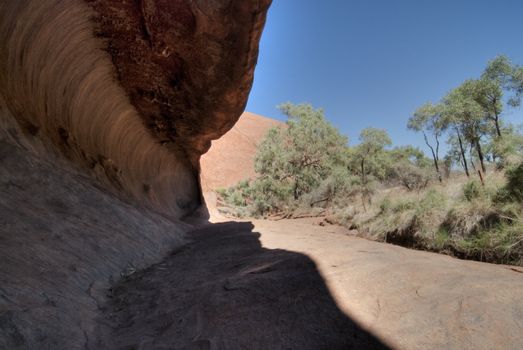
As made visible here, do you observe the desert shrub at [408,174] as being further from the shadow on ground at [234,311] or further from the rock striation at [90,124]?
the shadow on ground at [234,311]

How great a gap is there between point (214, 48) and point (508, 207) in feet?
19.2

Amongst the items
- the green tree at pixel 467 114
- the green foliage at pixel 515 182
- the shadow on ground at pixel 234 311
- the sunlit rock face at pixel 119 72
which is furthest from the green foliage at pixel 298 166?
the shadow on ground at pixel 234 311

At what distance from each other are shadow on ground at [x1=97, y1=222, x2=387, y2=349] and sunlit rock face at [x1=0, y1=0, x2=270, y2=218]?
2.98m

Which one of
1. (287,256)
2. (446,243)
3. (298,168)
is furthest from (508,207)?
(298,168)

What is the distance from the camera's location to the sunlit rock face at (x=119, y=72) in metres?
4.58

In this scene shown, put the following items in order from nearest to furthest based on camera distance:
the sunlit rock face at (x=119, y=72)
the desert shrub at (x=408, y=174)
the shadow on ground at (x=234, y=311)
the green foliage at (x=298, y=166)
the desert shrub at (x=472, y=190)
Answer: the shadow on ground at (x=234, y=311) → the sunlit rock face at (x=119, y=72) → the desert shrub at (x=472, y=190) → the green foliage at (x=298, y=166) → the desert shrub at (x=408, y=174)

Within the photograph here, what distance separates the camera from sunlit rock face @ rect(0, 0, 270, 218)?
15.0 feet

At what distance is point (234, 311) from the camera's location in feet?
8.02

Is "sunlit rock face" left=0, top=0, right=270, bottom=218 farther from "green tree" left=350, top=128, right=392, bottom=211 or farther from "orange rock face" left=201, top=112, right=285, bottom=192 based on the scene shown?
"orange rock face" left=201, top=112, right=285, bottom=192

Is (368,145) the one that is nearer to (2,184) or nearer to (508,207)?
(508,207)

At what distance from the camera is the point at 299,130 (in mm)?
19719

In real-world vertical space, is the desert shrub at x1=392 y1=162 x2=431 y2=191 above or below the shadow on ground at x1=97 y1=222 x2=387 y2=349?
above

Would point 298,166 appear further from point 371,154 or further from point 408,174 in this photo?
point 408,174

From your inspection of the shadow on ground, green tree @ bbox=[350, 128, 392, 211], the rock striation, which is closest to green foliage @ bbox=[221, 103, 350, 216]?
green tree @ bbox=[350, 128, 392, 211]
